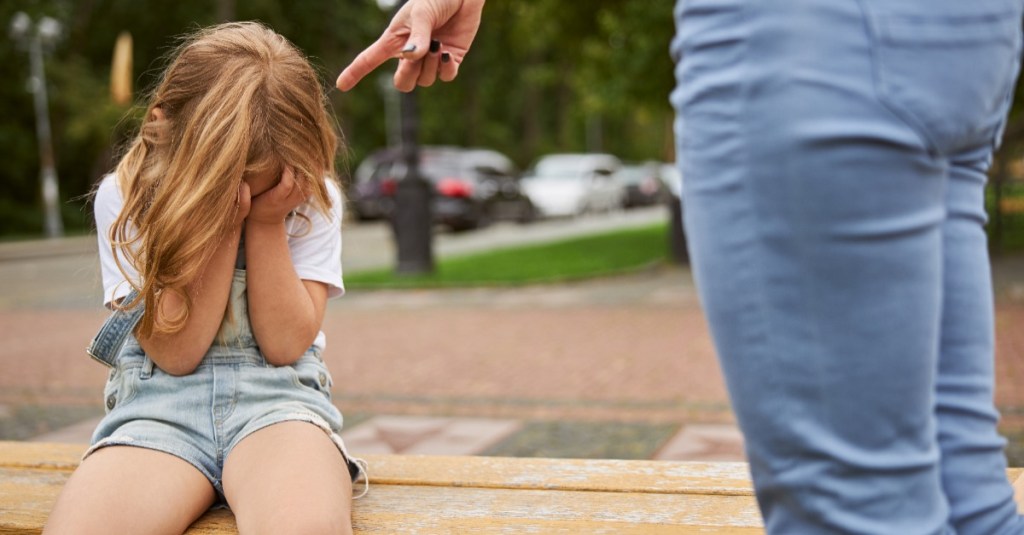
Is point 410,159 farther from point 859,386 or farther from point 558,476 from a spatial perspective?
point 859,386

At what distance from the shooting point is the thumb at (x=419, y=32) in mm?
1675

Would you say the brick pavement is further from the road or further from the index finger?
the index finger

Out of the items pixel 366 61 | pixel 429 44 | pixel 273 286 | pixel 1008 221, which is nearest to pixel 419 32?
pixel 429 44

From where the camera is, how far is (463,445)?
4.43 meters

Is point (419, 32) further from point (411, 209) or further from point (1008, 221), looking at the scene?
point (1008, 221)

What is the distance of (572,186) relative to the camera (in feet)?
92.0

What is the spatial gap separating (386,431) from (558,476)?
106 inches

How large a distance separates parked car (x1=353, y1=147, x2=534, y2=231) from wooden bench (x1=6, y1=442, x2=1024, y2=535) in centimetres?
1866

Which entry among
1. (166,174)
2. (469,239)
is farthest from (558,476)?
(469,239)

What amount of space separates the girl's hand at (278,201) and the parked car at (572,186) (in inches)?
950

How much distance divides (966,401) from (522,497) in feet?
3.57

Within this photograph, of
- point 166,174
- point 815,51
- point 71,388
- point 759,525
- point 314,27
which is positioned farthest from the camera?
point 314,27

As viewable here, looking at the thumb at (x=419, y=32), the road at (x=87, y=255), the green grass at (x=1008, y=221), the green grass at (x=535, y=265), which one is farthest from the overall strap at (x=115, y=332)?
the green grass at (x=1008, y=221)

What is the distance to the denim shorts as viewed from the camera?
2047mm
